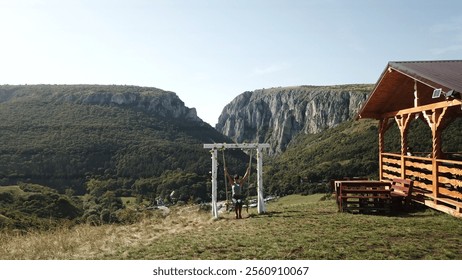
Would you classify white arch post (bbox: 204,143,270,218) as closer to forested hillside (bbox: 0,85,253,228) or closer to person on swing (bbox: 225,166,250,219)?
person on swing (bbox: 225,166,250,219)

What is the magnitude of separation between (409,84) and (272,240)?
31.1ft

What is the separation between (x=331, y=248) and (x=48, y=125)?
135 meters

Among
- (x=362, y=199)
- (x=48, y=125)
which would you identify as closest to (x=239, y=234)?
(x=362, y=199)

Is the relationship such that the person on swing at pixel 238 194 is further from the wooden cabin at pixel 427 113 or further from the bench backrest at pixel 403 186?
the wooden cabin at pixel 427 113

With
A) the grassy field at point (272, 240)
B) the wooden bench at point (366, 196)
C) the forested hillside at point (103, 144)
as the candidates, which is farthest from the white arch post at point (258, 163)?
the forested hillside at point (103, 144)

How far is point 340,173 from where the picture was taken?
275 ft

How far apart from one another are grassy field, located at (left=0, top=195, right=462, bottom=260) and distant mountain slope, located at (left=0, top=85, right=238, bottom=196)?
179ft

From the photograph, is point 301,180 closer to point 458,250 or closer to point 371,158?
point 371,158

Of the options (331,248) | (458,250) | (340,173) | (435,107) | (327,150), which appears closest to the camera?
(458,250)

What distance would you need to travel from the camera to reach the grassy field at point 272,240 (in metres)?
7.12

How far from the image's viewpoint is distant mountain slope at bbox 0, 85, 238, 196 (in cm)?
9638

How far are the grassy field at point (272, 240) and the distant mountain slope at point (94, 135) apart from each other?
54433 mm

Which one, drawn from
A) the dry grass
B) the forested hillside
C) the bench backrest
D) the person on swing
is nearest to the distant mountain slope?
the forested hillside

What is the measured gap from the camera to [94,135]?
402 feet
